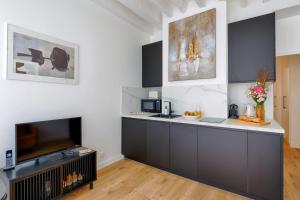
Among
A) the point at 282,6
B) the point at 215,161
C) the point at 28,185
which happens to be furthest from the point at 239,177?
the point at 282,6

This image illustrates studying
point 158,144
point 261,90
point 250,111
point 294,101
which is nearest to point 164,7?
point 261,90

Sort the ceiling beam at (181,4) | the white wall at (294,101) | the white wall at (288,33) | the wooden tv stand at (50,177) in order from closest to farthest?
the wooden tv stand at (50,177)
the white wall at (288,33)
the ceiling beam at (181,4)
the white wall at (294,101)

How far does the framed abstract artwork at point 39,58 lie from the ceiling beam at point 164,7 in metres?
1.49

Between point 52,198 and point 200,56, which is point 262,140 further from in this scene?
point 52,198

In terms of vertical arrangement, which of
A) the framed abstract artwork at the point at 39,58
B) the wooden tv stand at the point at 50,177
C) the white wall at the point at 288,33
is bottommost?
the wooden tv stand at the point at 50,177

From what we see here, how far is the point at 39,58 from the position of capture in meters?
1.90

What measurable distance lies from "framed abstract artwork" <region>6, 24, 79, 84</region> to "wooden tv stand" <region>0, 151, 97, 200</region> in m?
0.99

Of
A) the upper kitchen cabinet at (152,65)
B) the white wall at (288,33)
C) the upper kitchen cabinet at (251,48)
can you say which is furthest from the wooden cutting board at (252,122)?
the upper kitchen cabinet at (152,65)

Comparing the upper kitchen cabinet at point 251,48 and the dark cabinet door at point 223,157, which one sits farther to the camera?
the upper kitchen cabinet at point 251,48

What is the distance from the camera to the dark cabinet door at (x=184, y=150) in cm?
222

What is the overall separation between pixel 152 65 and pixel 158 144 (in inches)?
65.1

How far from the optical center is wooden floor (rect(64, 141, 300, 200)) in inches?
75.6

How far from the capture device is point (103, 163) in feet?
8.87

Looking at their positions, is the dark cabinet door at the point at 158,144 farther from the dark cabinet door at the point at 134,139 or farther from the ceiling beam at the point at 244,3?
the ceiling beam at the point at 244,3
